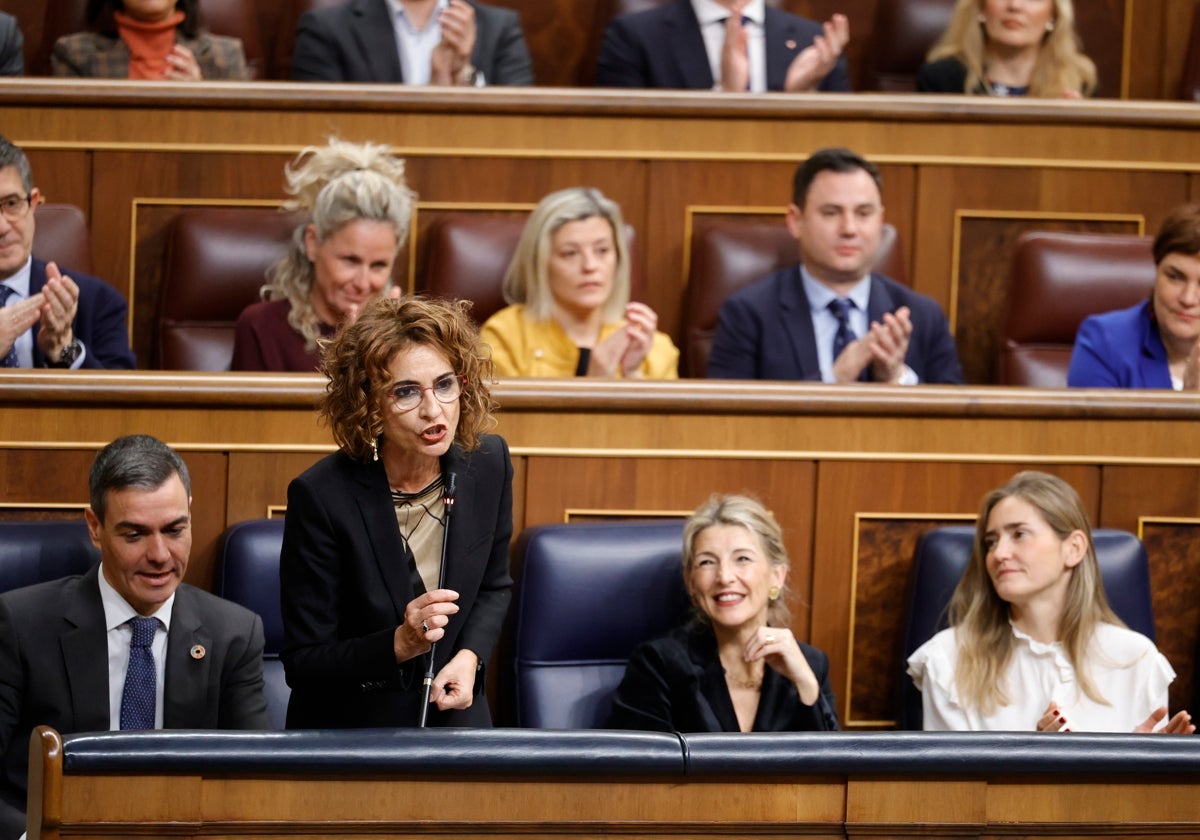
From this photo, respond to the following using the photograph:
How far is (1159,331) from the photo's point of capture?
2.02 metres

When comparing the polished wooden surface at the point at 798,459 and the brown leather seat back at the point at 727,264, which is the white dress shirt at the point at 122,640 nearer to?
the polished wooden surface at the point at 798,459

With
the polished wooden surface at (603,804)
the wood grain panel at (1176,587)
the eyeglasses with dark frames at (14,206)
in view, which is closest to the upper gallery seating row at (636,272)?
the eyeglasses with dark frames at (14,206)

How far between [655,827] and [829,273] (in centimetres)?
122

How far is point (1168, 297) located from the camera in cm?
198

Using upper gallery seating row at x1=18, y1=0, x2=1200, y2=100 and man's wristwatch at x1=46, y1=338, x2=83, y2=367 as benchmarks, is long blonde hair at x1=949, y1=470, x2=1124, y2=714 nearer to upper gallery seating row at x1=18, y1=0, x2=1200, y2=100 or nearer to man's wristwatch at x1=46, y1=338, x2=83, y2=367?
man's wristwatch at x1=46, y1=338, x2=83, y2=367

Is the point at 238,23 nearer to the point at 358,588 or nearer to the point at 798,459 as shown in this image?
the point at 798,459

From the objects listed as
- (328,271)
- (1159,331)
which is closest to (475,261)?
(328,271)

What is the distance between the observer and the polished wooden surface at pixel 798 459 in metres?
1.60

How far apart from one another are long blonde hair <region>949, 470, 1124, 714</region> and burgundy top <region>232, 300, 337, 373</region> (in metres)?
0.78

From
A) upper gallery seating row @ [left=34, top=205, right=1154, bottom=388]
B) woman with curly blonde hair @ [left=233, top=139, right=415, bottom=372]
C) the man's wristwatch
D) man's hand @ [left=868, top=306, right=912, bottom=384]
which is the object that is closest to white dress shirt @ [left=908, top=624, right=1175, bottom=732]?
man's hand @ [left=868, top=306, right=912, bottom=384]

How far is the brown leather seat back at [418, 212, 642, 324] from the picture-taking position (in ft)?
7.09

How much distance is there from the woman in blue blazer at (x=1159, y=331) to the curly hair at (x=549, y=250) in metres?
0.57

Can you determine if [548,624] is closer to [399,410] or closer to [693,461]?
[693,461]

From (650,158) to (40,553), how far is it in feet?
3.50
